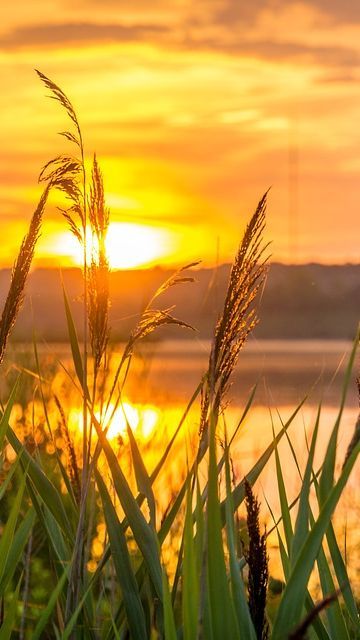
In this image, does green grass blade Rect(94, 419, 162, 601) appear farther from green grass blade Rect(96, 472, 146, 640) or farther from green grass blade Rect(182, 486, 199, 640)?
green grass blade Rect(182, 486, 199, 640)

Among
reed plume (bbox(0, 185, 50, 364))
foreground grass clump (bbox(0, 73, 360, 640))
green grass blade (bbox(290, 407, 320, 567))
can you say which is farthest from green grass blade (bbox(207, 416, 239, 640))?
reed plume (bbox(0, 185, 50, 364))

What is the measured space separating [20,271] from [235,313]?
0.53 metres

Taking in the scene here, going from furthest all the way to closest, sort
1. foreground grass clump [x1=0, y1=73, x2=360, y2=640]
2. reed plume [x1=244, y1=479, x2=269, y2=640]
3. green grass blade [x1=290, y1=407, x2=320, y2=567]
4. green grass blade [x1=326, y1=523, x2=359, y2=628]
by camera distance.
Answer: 1. green grass blade [x1=326, y1=523, x2=359, y2=628]
2. green grass blade [x1=290, y1=407, x2=320, y2=567]
3. foreground grass clump [x1=0, y1=73, x2=360, y2=640]
4. reed plume [x1=244, y1=479, x2=269, y2=640]

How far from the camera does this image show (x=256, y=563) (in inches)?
66.7

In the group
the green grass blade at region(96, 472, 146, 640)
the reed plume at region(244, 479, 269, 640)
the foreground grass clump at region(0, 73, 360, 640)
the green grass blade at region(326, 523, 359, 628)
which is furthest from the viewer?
the green grass blade at region(326, 523, 359, 628)

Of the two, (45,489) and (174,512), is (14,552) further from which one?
(174,512)

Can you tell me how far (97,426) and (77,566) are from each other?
10.8 inches

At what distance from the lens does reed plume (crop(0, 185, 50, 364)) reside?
83.0 inches

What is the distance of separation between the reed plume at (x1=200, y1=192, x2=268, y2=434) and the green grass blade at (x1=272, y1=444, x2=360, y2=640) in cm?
26

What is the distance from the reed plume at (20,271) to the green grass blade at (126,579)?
43 cm

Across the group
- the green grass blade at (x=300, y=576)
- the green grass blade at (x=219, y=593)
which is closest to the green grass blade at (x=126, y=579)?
the green grass blade at (x=219, y=593)

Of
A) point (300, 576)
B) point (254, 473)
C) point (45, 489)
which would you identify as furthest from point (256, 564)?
point (45, 489)

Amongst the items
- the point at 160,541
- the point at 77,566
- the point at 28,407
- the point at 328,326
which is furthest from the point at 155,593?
the point at 328,326

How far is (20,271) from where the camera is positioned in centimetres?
212
